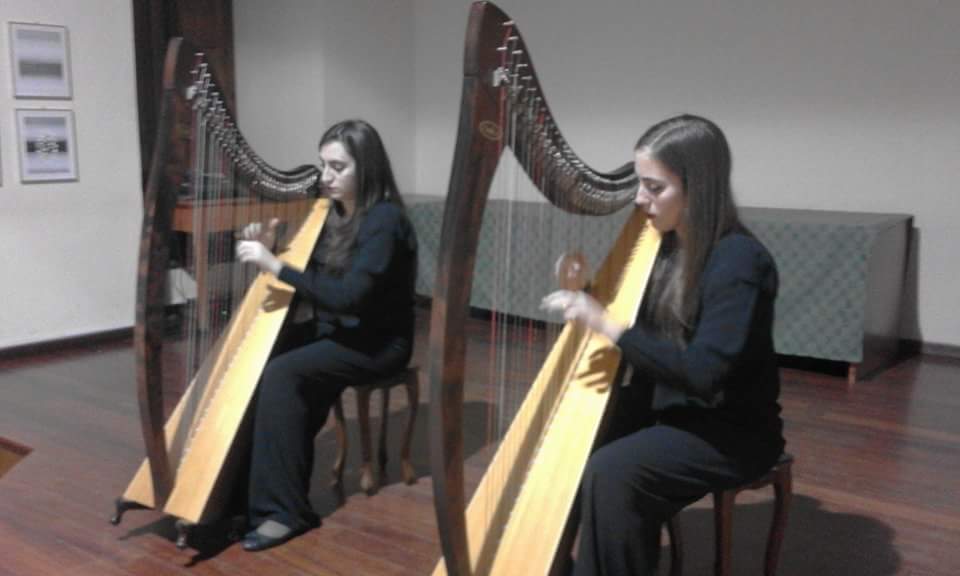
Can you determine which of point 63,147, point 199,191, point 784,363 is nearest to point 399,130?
point 63,147

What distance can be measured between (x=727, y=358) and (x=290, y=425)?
1.22m

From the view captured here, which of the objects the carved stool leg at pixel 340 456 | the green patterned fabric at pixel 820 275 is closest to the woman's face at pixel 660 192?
the carved stool leg at pixel 340 456

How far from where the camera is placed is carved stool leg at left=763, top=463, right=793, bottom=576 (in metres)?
2.00

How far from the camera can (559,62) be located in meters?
5.38

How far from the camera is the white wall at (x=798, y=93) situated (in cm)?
428

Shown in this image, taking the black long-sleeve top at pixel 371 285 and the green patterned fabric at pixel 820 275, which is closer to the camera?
the black long-sleeve top at pixel 371 285

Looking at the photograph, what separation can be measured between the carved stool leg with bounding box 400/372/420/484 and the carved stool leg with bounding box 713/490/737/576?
1130 mm

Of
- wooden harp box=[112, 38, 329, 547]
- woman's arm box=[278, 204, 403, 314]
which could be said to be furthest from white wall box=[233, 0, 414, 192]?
woman's arm box=[278, 204, 403, 314]

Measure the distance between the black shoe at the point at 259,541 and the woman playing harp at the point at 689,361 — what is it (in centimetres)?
99

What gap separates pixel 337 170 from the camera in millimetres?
2533

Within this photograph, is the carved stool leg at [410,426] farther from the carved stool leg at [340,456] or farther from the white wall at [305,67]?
the white wall at [305,67]

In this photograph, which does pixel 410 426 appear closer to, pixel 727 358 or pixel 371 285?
pixel 371 285

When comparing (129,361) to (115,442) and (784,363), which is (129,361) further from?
(784,363)

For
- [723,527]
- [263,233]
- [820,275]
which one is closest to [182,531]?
[263,233]
